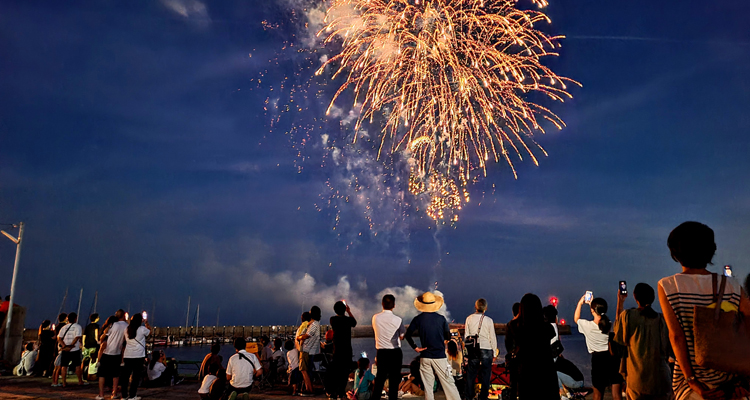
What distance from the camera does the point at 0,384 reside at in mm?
12750

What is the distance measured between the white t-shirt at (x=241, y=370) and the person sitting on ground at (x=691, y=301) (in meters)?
7.55

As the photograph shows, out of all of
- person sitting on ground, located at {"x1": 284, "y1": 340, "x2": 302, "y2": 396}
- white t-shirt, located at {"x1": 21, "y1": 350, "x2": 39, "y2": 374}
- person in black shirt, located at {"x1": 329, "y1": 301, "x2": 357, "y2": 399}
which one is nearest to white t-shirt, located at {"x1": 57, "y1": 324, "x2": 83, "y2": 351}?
white t-shirt, located at {"x1": 21, "y1": 350, "x2": 39, "y2": 374}

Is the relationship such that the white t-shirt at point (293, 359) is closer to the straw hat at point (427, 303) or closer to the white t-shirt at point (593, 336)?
the straw hat at point (427, 303)

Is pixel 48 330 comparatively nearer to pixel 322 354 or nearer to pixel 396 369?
pixel 322 354

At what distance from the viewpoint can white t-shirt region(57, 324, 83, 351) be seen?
1203 cm

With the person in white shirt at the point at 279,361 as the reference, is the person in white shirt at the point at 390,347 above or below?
above

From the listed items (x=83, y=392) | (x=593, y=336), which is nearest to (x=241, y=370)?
(x=83, y=392)

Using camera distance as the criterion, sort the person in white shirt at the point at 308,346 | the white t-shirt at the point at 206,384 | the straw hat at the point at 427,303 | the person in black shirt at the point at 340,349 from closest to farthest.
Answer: the straw hat at the point at 427,303
the white t-shirt at the point at 206,384
the person in black shirt at the point at 340,349
the person in white shirt at the point at 308,346

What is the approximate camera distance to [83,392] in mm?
11234

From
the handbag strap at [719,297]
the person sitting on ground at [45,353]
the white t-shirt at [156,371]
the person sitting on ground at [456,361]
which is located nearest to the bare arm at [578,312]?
the person sitting on ground at [456,361]

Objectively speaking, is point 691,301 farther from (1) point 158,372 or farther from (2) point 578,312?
(1) point 158,372

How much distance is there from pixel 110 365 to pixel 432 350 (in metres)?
6.67

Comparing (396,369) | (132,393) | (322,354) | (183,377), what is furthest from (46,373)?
(396,369)

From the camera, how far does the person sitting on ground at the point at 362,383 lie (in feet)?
34.2
